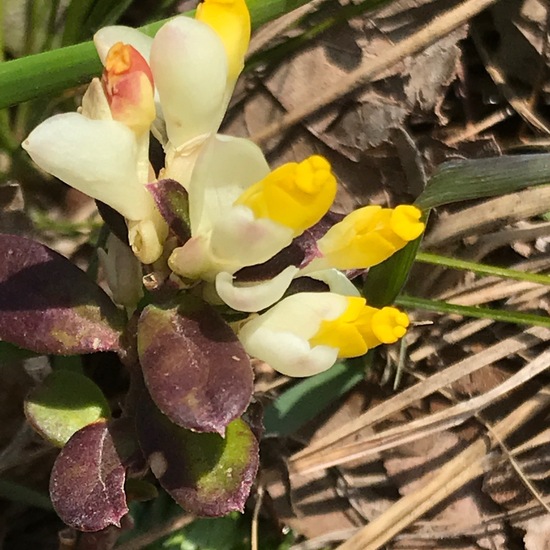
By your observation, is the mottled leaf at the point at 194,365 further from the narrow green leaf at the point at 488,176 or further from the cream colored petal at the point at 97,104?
the narrow green leaf at the point at 488,176

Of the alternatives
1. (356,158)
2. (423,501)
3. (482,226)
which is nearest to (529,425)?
(423,501)

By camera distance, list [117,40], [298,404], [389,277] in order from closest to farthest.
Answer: [117,40], [389,277], [298,404]

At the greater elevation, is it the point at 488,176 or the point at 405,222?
the point at 405,222

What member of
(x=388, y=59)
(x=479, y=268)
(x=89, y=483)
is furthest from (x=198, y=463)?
(x=388, y=59)

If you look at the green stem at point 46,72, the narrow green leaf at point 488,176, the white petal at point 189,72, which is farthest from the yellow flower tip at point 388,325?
the green stem at point 46,72

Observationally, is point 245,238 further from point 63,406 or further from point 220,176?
point 63,406

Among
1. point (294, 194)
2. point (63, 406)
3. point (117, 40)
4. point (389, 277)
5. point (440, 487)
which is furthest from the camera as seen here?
point (440, 487)

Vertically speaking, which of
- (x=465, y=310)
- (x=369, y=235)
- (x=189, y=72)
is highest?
(x=189, y=72)
